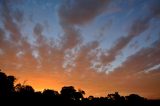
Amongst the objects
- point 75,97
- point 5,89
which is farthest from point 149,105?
point 5,89

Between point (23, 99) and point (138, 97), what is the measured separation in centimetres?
8871

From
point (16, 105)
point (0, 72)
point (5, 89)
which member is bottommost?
point (16, 105)

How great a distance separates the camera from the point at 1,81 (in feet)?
268

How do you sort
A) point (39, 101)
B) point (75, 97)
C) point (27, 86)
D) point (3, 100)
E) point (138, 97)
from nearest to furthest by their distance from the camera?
1. point (3, 100)
2. point (39, 101)
3. point (27, 86)
4. point (75, 97)
5. point (138, 97)

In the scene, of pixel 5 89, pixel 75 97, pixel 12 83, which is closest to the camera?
pixel 5 89

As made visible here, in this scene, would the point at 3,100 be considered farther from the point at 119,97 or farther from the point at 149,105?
the point at 119,97

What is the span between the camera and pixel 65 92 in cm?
11644

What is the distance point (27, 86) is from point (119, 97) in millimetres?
57005

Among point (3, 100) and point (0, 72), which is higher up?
point (0, 72)

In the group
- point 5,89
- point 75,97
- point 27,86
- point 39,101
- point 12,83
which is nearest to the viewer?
point 39,101

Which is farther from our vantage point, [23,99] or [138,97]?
[138,97]

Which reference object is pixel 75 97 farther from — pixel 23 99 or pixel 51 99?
pixel 23 99

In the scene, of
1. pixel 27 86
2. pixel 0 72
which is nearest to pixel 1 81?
pixel 0 72

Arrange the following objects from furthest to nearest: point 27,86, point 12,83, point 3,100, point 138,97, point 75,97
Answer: point 138,97, point 75,97, point 27,86, point 12,83, point 3,100
